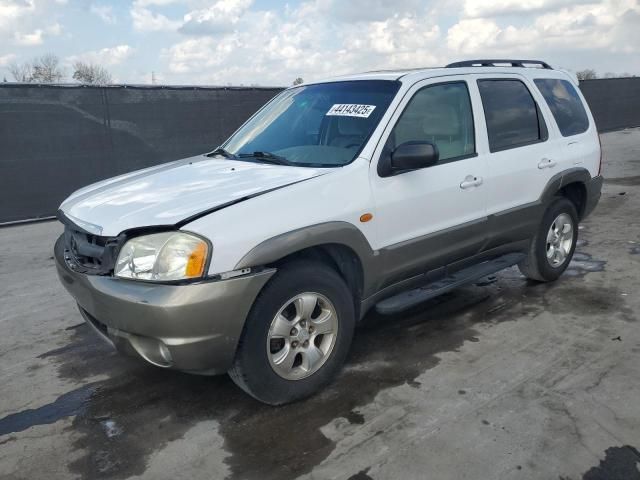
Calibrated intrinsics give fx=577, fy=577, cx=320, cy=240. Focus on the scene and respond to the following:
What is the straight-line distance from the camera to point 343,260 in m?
3.54

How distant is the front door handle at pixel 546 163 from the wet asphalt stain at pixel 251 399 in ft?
3.75

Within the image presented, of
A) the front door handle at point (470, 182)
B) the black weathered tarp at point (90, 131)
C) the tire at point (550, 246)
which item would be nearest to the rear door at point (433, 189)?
the front door handle at point (470, 182)

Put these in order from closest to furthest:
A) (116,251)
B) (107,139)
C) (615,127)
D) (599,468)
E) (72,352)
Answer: (599,468) < (116,251) < (72,352) < (107,139) < (615,127)

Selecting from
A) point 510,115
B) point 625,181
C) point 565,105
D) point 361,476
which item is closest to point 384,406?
point 361,476

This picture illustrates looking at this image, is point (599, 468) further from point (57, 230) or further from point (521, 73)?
point (57, 230)

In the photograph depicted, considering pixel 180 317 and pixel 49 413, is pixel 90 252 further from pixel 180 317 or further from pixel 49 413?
pixel 49 413

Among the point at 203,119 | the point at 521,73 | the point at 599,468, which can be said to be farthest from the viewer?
the point at 203,119

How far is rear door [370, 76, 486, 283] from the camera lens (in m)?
3.64

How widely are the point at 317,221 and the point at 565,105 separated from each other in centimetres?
328

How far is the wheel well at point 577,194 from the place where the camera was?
212 inches

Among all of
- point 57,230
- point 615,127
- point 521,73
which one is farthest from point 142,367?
point 615,127

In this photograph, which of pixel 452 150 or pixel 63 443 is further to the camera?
pixel 452 150

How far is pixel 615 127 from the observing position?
22891 millimetres

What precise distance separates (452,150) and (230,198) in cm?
180
